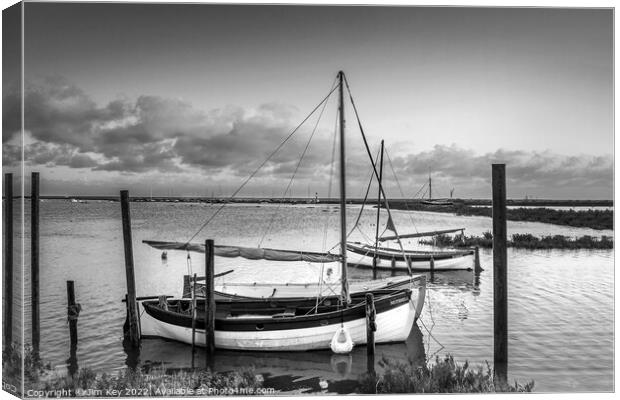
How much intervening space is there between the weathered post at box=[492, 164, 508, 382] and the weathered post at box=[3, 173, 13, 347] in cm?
909

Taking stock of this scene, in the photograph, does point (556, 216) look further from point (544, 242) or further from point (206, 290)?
point (206, 290)

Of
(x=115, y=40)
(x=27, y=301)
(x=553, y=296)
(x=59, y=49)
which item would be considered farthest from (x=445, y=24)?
(x=27, y=301)

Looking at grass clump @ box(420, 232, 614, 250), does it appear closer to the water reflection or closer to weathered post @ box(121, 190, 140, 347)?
the water reflection

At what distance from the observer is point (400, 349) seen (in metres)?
13.9

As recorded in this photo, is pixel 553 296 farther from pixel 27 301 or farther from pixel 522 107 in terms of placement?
pixel 27 301

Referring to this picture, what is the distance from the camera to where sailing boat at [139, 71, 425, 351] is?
13344mm

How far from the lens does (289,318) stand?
13297mm

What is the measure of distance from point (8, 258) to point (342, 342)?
771 cm

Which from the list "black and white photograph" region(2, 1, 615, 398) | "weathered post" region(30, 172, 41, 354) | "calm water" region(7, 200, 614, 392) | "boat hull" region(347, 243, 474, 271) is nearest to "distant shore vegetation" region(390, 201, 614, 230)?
"calm water" region(7, 200, 614, 392)

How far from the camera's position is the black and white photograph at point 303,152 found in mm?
10500

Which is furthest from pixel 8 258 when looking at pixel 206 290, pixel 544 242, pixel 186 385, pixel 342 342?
pixel 544 242

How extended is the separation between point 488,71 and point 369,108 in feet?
9.67

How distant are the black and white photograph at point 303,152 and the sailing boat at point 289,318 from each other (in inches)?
2.1

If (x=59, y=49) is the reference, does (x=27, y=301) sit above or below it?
below
